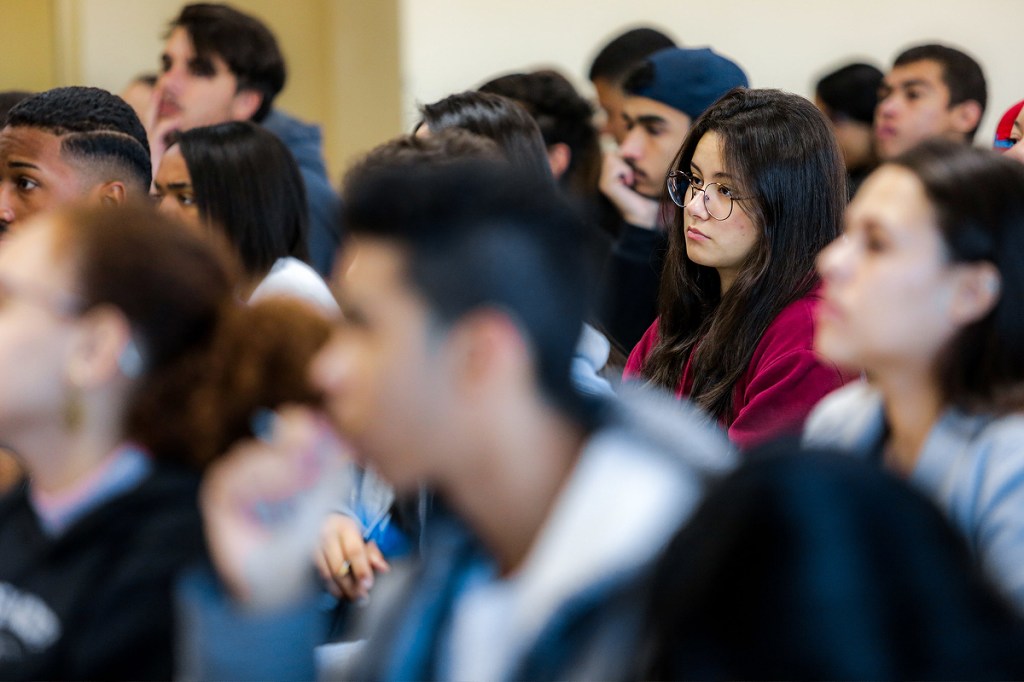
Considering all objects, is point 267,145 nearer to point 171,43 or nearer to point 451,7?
point 171,43

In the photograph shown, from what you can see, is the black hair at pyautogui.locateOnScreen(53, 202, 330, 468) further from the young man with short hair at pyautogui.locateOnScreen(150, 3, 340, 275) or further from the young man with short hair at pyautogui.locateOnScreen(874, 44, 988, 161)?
the young man with short hair at pyautogui.locateOnScreen(874, 44, 988, 161)

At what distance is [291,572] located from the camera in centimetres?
129

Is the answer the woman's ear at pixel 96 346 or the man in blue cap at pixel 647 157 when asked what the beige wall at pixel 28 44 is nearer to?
the man in blue cap at pixel 647 157

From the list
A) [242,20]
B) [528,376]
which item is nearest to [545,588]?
[528,376]

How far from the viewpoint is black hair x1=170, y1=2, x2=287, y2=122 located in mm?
4090

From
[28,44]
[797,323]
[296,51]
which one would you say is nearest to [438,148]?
[797,323]

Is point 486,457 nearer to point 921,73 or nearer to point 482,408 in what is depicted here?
point 482,408

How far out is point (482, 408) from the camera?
1167 mm

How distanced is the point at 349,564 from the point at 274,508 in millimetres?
962

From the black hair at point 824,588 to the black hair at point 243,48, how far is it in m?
3.41

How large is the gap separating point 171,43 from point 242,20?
0.25 metres

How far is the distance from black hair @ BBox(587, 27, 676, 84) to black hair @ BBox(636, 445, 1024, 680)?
340 centimetres

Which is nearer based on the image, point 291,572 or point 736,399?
point 291,572

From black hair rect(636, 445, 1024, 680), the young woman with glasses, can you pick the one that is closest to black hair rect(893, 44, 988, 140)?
the young woman with glasses
